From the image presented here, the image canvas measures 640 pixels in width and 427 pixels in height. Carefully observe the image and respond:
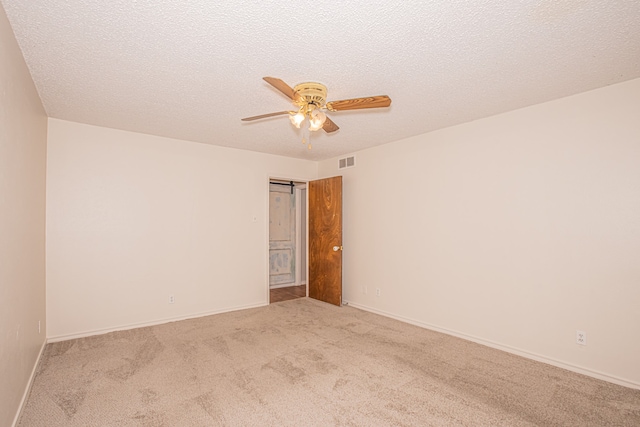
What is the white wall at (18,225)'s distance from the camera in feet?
5.81

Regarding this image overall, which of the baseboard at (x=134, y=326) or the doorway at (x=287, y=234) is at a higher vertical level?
the doorway at (x=287, y=234)

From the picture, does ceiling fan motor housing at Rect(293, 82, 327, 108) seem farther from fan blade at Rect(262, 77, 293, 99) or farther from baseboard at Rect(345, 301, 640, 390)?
baseboard at Rect(345, 301, 640, 390)

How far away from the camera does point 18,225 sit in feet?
7.09

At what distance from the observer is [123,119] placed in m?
3.44

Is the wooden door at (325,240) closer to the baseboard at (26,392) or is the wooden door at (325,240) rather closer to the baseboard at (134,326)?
the baseboard at (134,326)

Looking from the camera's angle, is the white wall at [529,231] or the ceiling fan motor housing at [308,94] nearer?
the ceiling fan motor housing at [308,94]

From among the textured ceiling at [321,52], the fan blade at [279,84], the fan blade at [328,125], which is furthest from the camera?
the fan blade at [328,125]

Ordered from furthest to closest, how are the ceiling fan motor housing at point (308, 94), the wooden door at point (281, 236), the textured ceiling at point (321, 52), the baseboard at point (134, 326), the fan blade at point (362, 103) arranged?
the wooden door at point (281, 236) < the baseboard at point (134, 326) < the ceiling fan motor housing at point (308, 94) < the fan blade at point (362, 103) < the textured ceiling at point (321, 52)

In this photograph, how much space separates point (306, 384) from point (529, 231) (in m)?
2.51

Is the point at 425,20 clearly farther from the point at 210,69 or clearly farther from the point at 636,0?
the point at 210,69

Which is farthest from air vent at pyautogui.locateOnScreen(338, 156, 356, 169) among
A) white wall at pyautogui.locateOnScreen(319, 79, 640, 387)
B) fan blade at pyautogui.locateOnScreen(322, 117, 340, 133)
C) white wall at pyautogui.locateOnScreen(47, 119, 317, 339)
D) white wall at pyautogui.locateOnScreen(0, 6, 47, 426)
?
white wall at pyautogui.locateOnScreen(0, 6, 47, 426)

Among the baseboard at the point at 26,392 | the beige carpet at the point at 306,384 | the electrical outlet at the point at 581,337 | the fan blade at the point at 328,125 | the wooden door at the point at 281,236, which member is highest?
the fan blade at the point at 328,125

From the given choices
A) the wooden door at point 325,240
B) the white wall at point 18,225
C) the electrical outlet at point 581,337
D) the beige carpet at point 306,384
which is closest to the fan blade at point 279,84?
the white wall at point 18,225

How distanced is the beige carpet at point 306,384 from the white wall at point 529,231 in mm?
309
